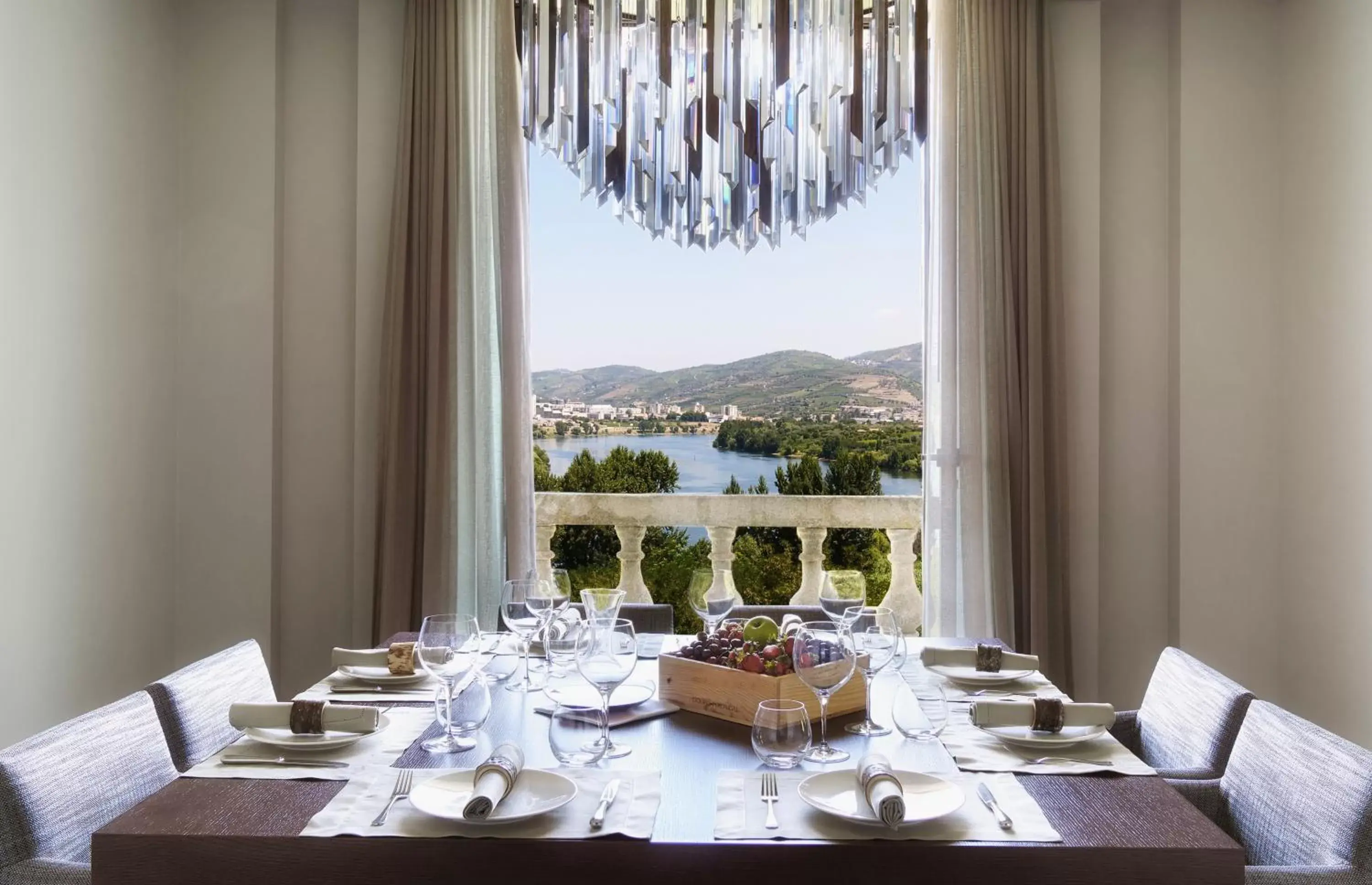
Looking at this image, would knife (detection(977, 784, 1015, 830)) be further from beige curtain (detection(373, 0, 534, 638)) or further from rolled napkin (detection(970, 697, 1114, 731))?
beige curtain (detection(373, 0, 534, 638))

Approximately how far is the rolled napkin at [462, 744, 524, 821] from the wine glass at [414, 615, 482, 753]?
0.65ft

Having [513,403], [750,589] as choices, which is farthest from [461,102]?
[750,589]

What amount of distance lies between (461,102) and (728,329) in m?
2.59

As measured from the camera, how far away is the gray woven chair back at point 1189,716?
68.1 inches

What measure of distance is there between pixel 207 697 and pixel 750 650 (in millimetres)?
975

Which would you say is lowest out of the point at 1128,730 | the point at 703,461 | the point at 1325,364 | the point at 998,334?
the point at 1128,730

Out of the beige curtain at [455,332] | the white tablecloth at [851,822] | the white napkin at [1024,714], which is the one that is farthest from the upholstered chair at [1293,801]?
the beige curtain at [455,332]

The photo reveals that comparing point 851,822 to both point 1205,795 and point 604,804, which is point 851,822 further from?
point 1205,795

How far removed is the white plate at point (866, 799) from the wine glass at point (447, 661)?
0.54 m

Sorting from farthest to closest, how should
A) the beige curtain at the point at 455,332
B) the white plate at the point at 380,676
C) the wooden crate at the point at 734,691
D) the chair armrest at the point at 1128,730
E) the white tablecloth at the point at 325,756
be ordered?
1. the beige curtain at the point at 455,332
2. the chair armrest at the point at 1128,730
3. the white plate at the point at 380,676
4. the wooden crate at the point at 734,691
5. the white tablecloth at the point at 325,756

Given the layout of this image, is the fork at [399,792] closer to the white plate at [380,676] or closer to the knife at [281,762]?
the knife at [281,762]

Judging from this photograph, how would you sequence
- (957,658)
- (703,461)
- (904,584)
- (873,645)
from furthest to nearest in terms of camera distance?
(703,461)
(904,584)
(957,658)
(873,645)

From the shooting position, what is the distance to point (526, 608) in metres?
2.04

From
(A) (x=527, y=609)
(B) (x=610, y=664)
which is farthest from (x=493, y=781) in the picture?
(A) (x=527, y=609)
